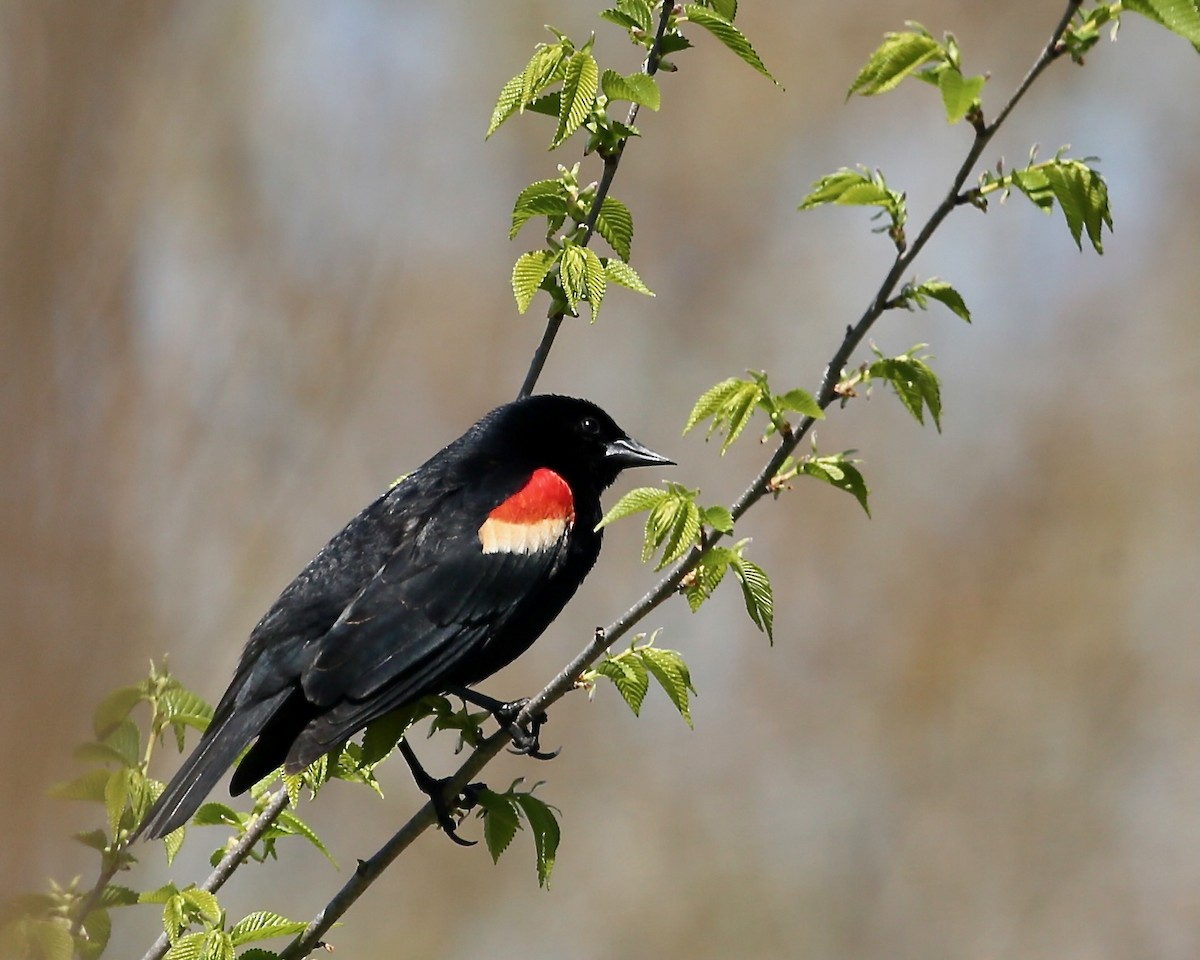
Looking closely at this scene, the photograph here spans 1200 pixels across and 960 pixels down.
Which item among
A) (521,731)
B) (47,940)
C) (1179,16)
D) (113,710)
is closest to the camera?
(1179,16)

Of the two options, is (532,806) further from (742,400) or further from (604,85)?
(604,85)

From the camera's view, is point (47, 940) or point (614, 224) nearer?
point (47, 940)

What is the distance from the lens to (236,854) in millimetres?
2436

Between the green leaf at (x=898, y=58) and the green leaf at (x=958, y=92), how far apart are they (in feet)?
0.28

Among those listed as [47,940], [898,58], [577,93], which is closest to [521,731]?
[47,940]

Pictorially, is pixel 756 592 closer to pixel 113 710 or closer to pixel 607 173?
pixel 607 173

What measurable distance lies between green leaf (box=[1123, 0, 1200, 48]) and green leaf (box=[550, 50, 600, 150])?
103 centimetres

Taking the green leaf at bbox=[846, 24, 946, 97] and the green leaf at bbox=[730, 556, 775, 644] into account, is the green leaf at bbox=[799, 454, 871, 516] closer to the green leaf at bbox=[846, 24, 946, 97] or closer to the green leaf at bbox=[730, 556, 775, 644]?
the green leaf at bbox=[730, 556, 775, 644]

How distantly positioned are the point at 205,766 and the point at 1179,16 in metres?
2.32

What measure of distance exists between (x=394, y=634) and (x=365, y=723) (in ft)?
1.21

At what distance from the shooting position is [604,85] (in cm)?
258

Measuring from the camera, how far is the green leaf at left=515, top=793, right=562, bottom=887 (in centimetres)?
254

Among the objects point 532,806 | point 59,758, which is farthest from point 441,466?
point 59,758

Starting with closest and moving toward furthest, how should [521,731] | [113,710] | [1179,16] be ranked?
[1179,16] < [113,710] < [521,731]
